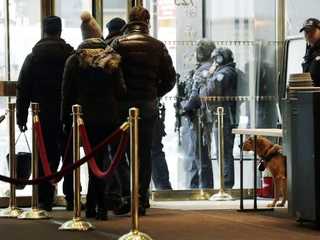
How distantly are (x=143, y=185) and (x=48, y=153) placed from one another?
1311mm

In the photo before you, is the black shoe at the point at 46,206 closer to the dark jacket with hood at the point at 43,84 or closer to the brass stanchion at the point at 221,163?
the dark jacket with hood at the point at 43,84

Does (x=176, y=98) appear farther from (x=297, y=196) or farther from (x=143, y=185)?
(x=297, y=196)

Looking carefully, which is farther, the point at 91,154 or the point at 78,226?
the point at 78,226

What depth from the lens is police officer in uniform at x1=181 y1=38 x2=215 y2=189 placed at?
11.9 m

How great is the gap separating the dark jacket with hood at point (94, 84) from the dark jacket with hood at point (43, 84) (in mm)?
958

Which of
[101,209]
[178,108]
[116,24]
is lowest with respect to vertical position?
[101,209]

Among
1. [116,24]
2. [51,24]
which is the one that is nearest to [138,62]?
[116,24]

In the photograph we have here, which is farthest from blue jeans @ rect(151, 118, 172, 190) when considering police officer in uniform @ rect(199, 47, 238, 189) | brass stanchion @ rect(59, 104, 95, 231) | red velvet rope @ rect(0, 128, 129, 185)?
red velvet rope @ rect(0, 128, 129, 185)

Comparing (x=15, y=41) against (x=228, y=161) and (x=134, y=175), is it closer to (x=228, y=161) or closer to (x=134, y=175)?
(x=228, y=161)

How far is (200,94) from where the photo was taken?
469 inches

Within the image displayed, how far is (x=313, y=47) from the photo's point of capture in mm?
9844

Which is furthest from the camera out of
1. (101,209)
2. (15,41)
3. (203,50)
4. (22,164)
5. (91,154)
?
(203,50)

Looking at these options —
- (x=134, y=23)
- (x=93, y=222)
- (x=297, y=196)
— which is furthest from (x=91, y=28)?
(x=297, y=196)

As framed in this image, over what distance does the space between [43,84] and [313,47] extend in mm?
2747
